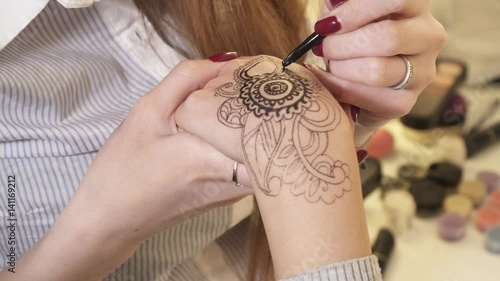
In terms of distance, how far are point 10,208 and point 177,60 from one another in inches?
9.5

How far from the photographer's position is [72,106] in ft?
2.08

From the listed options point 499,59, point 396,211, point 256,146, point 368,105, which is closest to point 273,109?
point 256,146

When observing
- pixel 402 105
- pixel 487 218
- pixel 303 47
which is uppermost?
pixel 303 47

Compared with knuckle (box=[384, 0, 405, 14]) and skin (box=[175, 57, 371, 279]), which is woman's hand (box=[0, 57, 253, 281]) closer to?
skin (box=[175, 57, 371, 279])

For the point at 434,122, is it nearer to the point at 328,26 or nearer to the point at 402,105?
the point at 402,105

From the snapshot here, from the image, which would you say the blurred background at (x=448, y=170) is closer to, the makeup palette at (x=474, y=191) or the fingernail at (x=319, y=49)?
the makeup palette at (x=474, y=191)

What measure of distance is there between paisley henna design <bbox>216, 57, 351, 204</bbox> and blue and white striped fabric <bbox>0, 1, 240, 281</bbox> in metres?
0.20

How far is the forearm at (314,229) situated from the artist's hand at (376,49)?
99 mm

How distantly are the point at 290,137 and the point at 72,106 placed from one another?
0.91 feet

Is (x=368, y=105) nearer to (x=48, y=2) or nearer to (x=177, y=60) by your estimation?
(x=177, y=60)

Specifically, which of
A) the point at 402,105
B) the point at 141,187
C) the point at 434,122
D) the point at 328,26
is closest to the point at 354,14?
the point at 328,26

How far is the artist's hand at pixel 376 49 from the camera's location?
1.71 ft

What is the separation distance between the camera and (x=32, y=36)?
0.64 m

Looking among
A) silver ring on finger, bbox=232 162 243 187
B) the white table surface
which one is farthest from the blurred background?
silver ring on finger, bbox=232 162 243 187
